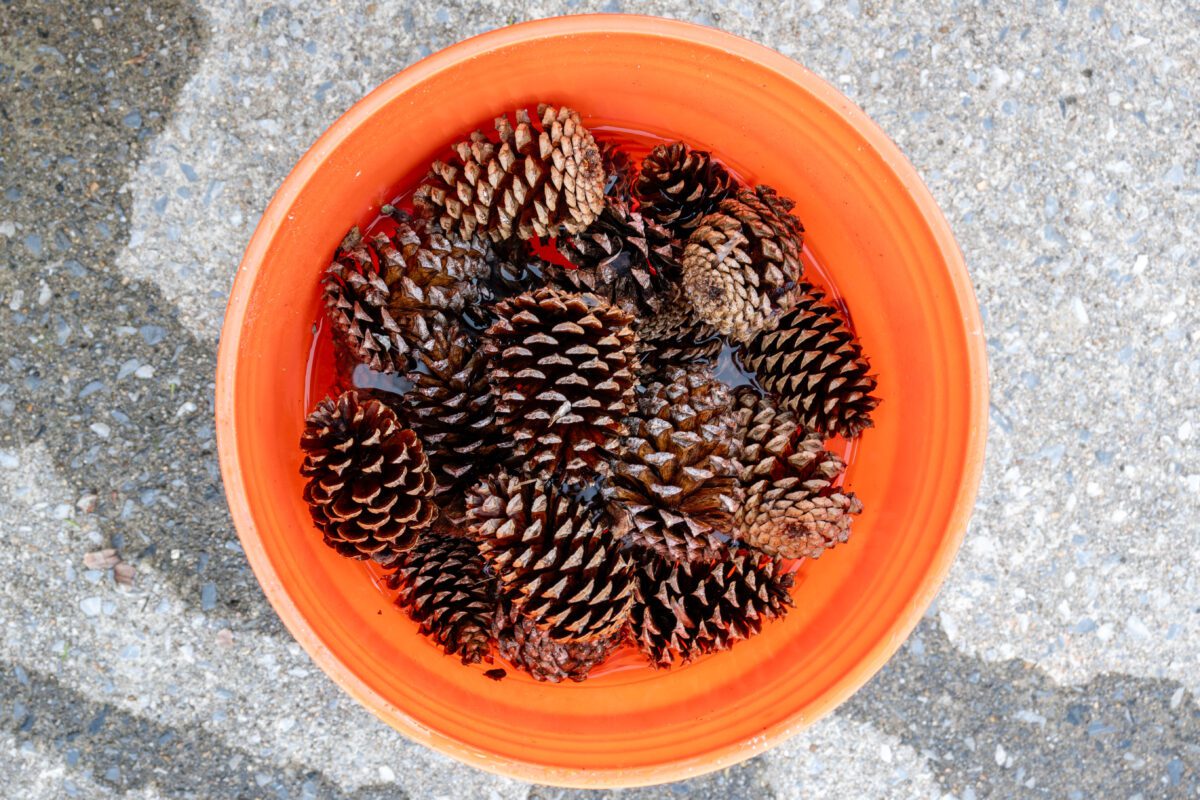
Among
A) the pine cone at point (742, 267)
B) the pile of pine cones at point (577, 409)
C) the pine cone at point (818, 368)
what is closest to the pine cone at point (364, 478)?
the pile of pine cones at point (577, 409)

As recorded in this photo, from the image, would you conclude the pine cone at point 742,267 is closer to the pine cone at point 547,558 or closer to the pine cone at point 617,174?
the pine cone at point 617,174

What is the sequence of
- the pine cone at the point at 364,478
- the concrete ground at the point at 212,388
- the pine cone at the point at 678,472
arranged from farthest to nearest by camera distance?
the concrete ground at the point at 212,388 < the pine cone at the point at 678,472 < the pine cone at the point at 364,478

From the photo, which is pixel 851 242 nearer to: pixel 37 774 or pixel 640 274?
pixel 640 274

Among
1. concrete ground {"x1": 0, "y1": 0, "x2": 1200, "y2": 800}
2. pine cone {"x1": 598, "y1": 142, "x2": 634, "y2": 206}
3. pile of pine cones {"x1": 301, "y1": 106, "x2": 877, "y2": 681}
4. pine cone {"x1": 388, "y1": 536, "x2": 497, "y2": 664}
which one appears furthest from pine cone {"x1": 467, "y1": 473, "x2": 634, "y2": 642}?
concrete ground {"x1": 0, "y1": 0, "x2": 1200, "y2": 800}

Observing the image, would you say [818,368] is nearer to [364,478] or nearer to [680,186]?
[680,186]

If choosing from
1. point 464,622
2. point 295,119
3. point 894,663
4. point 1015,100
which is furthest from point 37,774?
point 1015,100

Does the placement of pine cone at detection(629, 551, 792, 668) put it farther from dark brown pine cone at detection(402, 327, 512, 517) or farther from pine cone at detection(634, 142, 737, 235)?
pine cone at detection(634, 142, 737, 235)
